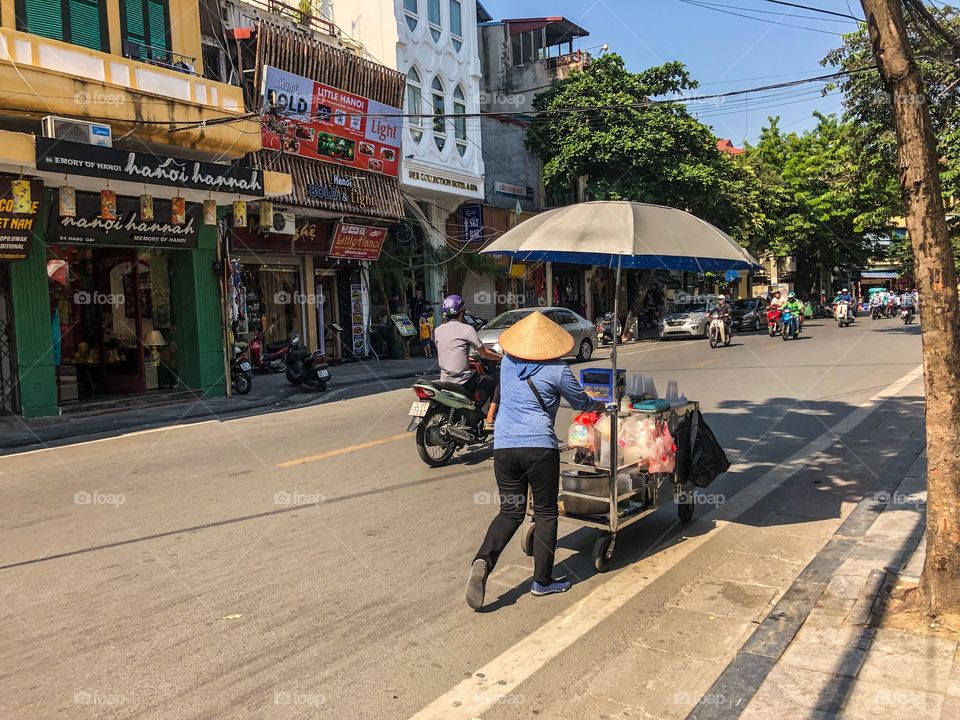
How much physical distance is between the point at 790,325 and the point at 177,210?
18.8m

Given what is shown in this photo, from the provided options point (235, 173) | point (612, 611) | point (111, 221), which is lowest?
point (612, 611)

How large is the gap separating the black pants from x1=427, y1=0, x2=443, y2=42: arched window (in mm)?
21694

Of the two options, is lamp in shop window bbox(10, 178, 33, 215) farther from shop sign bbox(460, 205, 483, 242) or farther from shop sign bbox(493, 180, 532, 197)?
shop sign bbox(493, 180, 532, 197)

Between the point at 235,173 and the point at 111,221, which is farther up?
the point at 235,173

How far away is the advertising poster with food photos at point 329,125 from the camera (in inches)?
684

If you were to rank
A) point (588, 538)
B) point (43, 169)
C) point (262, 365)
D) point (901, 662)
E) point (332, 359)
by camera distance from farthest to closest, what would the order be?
point (332, 359)
point (262, 365)
point (43, 169)
point (588, 538)
point (901, 662)

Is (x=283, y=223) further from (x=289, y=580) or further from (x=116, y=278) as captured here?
(x=289, y=580)

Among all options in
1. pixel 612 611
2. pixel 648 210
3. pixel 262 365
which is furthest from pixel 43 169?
pixel 612 611

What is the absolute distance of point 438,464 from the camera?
25.8 feet

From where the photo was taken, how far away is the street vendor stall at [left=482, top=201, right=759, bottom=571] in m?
4.88

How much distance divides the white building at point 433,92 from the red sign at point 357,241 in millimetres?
1663

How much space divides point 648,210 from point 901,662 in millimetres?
3043

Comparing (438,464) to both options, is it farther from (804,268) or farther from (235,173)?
(804,268)

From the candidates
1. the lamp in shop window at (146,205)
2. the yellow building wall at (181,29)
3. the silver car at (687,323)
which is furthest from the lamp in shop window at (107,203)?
the silver car at (687,323)
